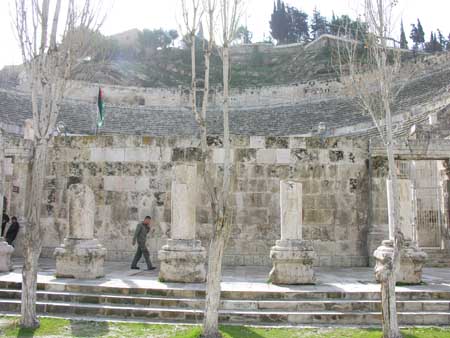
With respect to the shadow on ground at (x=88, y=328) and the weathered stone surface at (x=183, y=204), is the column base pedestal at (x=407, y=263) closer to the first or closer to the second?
the weathered stone surface at (x=183, y=204)

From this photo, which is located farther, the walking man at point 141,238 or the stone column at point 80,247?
the walking man at point 141,238

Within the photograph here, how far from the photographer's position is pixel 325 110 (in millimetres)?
33469

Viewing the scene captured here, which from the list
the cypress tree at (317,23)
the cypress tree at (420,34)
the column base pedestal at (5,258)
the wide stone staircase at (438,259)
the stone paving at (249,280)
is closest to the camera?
the stone paving at (249,280)

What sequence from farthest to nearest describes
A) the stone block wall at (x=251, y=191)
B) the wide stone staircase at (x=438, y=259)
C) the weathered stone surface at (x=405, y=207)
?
1. the wide stone staircase at (x=438, y=259)
2. the stone block wall at (x=251, y=191)
3. the weathered stone surface at (x=405, y=207)

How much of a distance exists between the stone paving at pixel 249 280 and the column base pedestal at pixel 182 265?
0.18 meters

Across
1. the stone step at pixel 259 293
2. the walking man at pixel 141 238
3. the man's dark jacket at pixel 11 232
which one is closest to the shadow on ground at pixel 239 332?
the stone step at pixel 259 293

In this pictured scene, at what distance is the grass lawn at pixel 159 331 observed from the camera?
578cm

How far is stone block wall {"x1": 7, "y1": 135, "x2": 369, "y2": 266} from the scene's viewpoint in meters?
11.1

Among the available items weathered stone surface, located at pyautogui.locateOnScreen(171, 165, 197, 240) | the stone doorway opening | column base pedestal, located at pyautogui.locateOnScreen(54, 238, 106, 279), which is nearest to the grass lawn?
column base pedestal, located at pyautogui.locateOnScreen(54, 238, 106, 279)

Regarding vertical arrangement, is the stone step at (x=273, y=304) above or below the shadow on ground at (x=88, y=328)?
above

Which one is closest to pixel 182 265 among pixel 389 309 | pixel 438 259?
pixel 389 309

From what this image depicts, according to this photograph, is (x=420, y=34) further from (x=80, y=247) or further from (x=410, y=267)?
(x=80, y=247)

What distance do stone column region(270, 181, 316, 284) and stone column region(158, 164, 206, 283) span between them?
50.3 inches

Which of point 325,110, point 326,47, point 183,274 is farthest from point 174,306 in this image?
point 326,47
